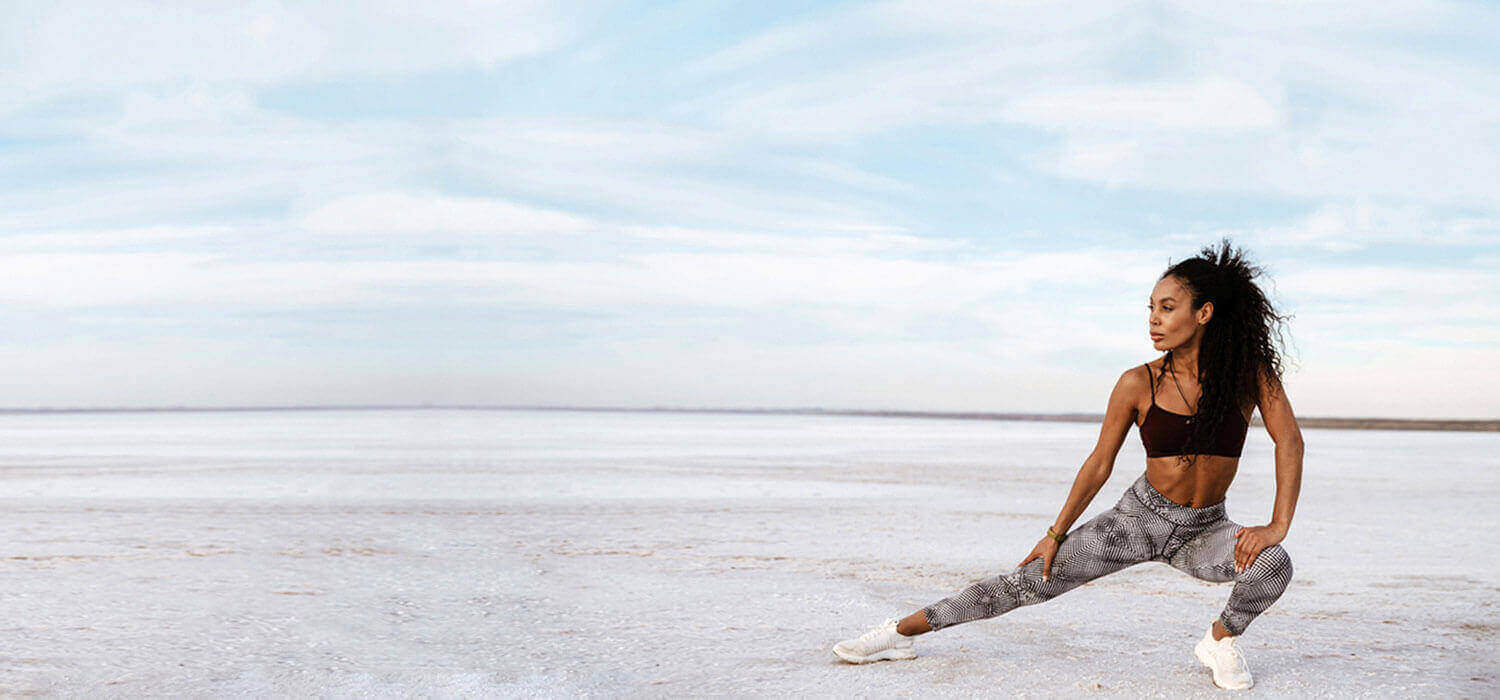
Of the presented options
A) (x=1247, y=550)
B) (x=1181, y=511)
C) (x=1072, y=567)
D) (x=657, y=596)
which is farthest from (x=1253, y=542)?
A: (x=657, y=596)

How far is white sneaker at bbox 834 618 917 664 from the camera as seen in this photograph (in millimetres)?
5176

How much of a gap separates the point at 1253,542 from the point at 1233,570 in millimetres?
163

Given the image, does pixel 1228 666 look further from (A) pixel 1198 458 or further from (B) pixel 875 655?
(B) pixel 875 655

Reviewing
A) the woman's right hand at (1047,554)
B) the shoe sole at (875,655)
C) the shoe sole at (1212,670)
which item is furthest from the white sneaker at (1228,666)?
the shoe sole at (875,655)

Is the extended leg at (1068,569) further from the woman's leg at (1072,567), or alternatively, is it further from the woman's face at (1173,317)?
the woman's face at (1173,317)

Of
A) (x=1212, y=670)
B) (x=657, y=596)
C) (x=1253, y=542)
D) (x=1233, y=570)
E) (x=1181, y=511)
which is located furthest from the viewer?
(x=657, y=596)

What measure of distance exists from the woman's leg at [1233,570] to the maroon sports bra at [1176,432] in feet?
1.03

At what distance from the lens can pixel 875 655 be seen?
5195mm

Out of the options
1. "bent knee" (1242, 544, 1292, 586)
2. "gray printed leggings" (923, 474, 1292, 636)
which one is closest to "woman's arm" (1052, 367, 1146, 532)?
"gray printed leggings" (923, 474, 1292, 636)

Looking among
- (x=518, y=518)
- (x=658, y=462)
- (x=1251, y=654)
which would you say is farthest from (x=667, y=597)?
(x=658, y=462)

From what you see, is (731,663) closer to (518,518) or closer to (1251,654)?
(1251,654)

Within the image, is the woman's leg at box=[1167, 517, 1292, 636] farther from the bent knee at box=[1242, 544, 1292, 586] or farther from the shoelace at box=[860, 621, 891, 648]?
the shoelace at box=[860, 621, 891, 648]

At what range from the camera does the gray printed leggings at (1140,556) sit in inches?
185

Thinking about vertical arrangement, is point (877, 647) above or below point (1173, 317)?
below
